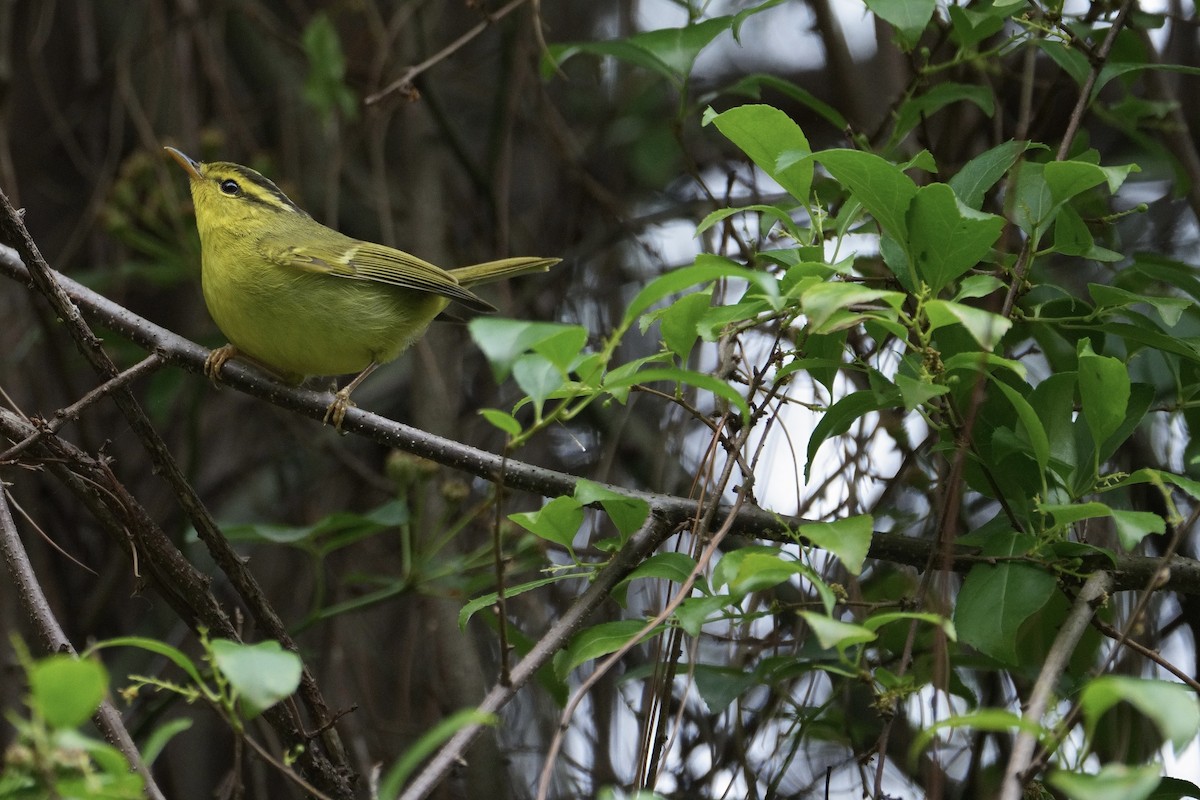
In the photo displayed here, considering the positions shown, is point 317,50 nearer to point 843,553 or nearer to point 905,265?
point 905,265

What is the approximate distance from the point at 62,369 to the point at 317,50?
130 cm

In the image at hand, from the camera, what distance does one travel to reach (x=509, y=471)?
206 centimetres

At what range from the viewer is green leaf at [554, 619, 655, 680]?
165 cm

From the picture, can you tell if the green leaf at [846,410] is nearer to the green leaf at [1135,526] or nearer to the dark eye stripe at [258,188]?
the green leaf at [1135,526]

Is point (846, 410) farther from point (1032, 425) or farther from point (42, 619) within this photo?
point (42, 619)

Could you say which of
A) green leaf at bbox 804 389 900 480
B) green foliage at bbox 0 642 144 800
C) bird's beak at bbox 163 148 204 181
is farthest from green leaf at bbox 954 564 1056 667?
bird's beak at bbox 163 148 204 181

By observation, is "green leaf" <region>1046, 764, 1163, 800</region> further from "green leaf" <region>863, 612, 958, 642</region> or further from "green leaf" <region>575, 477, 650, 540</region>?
"green leaf" <region>575, 477, 650, 540</region>

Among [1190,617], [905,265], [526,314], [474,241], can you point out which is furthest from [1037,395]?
[474,241]

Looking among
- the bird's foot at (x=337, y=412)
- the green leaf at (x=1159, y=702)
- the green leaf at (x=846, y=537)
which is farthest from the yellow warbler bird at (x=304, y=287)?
the green leaf at (x=1159, y=702)

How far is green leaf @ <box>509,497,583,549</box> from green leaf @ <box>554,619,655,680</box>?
0.45ft

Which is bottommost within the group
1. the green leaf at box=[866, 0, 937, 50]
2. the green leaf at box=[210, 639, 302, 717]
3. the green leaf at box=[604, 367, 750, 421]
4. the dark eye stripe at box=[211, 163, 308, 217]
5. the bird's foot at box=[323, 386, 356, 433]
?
the green leaf at box=[210, 639, 302, 717]

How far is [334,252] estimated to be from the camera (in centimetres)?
323

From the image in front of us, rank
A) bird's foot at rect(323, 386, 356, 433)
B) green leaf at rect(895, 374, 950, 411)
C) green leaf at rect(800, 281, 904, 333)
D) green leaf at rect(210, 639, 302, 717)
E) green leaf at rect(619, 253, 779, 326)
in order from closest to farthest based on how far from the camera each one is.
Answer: green leaf at rect(210, 639, 302, 717)
green leaf at rect(619, 253, 779, 326)
green leaf at rect(800, 281, 904, 333)
green leaf at rect(895, 374, 950, 411)
bird's foot at rect(323, 386, 356, 433)

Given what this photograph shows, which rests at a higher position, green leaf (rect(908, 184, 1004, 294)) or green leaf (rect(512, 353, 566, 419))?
green leaf (rect(908, 184, 1004, 294))
